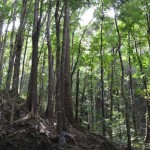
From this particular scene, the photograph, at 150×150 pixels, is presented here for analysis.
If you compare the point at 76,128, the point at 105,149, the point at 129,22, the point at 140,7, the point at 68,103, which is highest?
the point at 140,7

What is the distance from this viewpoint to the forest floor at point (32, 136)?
862 centimetres

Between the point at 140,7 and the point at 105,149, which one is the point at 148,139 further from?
the point at 140,7

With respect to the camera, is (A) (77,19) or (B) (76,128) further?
(A) (77,19)

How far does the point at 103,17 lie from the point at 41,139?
1272 centimetres

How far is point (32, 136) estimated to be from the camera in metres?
9.15

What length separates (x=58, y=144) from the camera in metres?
9.38

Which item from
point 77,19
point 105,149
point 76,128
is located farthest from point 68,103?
point 77,19

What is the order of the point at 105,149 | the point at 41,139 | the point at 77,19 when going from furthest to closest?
the point at 77,19
the point at 105,149
the point at 41,139

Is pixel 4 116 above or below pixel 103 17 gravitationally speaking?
below

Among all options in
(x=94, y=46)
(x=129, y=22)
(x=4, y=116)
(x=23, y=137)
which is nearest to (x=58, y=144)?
(x=23, y=137)

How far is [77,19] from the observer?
69.2ft

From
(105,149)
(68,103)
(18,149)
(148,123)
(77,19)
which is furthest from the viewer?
(77,19)

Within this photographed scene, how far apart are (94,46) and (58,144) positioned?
13.1 m

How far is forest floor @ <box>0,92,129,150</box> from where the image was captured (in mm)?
8625
